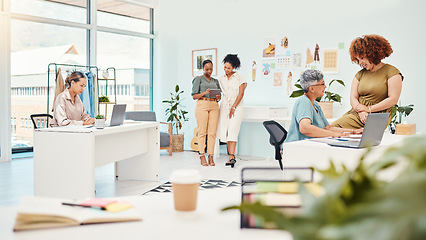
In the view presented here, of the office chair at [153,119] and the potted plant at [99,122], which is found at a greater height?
the potted plant at [99,122]

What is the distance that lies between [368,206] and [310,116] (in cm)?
334

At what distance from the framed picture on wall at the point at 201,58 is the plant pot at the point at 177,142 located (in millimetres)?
1353

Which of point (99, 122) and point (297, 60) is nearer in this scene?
point (99, 122)

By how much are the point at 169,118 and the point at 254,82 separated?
5.97 feet

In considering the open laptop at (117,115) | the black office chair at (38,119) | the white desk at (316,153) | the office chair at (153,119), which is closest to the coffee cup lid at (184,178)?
the white desk at (316,153)

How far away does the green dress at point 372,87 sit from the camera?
358 cm

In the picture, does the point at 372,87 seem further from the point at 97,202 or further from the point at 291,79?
the point at 291,79

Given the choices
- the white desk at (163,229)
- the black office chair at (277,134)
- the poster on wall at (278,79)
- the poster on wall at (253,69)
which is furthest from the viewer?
the poster on wall at (253,69)

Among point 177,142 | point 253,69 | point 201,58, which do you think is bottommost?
point 177,142

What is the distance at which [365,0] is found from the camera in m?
6.47

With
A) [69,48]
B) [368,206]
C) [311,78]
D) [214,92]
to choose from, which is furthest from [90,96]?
[368,206]

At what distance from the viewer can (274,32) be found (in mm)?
7570

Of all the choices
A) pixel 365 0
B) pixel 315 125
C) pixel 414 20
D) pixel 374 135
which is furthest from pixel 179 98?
pixel 374 135

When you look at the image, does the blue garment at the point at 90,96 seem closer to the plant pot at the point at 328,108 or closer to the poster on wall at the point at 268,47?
the poster on wall at the point at 268,47
